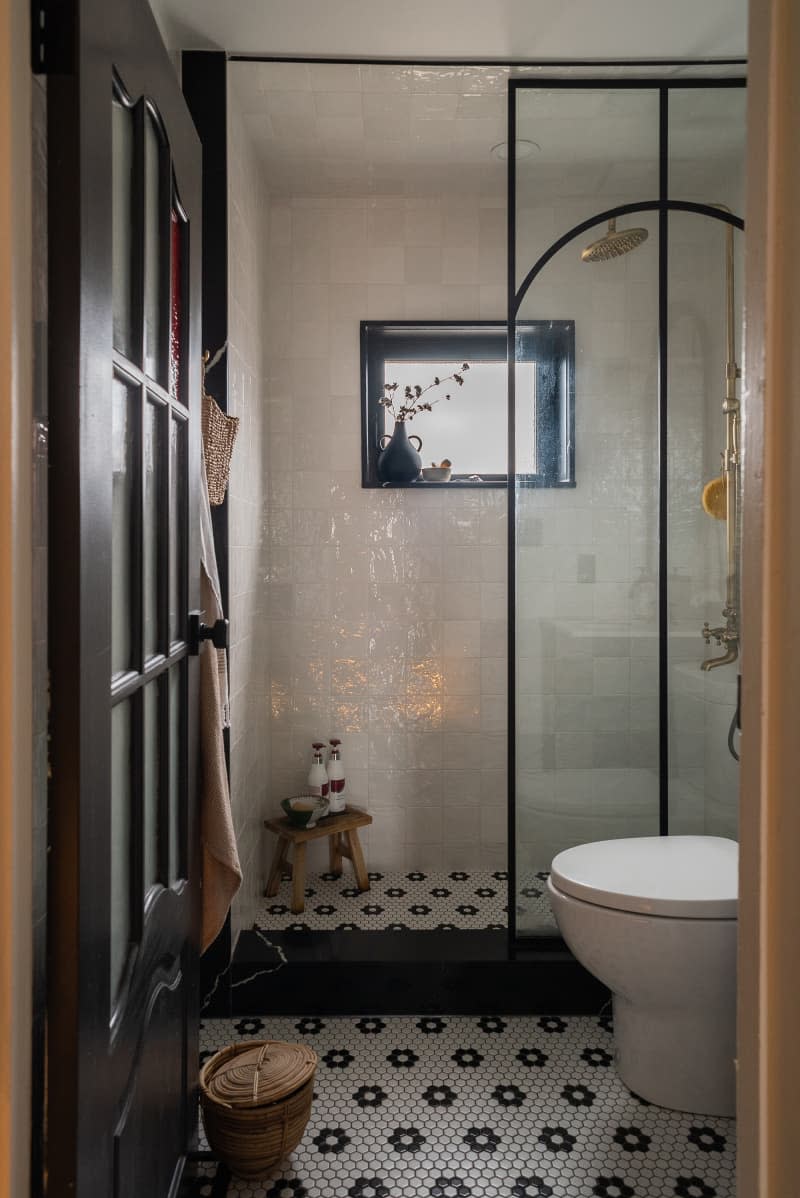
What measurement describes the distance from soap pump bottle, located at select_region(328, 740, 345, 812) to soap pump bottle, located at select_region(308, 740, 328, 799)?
0.03 meters

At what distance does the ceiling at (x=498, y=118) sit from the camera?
84.6 inches

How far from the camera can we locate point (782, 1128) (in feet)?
2.21

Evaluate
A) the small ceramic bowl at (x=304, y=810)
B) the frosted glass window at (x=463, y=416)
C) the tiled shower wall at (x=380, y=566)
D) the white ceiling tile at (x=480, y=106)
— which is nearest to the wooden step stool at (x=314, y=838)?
the small ceramic bowl at (x=304, y=810)

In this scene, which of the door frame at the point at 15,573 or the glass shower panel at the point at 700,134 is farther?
the glass shower panel at the point at 700,134

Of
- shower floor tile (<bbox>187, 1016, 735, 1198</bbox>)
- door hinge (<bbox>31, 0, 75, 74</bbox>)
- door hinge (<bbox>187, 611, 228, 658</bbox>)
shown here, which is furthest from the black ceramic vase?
door hinge (<bbox>31, 0, 75, 74</bbox>)

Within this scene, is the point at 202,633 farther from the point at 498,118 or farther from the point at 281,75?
the point at 498,118

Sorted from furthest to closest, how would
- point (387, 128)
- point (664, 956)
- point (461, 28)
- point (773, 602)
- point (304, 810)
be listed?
point (304, 810) < point (387, 128) < point (461, 28) < point (664, 956) < point (773, 602)

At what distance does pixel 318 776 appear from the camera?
9.26ft

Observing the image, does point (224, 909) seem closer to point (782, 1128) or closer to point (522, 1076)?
point (522, 1076)

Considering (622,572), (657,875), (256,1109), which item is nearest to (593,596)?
(622,572)

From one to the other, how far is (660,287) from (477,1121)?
2051mm

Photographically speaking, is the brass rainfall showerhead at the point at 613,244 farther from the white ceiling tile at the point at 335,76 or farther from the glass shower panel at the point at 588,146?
the white ceiling tile at the point at 335,76

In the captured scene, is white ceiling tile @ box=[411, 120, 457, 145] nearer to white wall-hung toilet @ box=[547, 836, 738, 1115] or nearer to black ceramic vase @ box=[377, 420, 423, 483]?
black ceramic vase @ box=[377, 420, 423, 483]

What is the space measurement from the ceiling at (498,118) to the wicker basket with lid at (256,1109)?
84.9 inches
